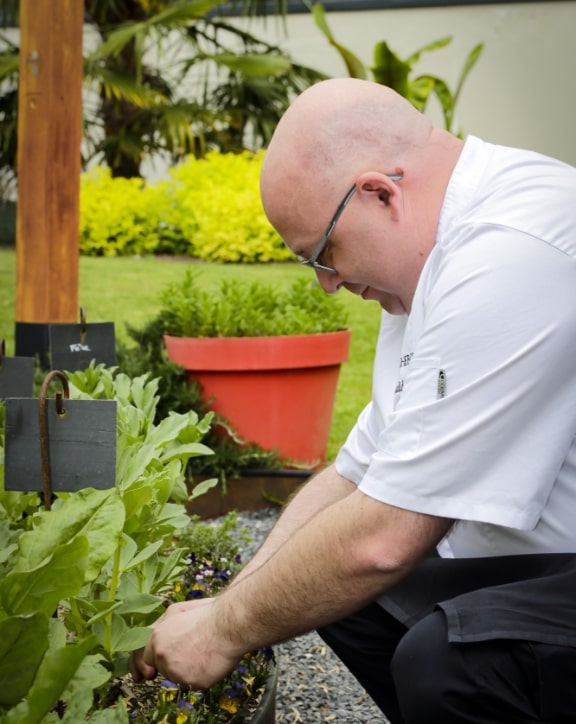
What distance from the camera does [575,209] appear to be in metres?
1.42

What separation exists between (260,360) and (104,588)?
1972 mm

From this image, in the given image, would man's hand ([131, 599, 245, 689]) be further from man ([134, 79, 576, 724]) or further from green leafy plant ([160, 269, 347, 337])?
green leafy plant ([160, 269, 347, 337])

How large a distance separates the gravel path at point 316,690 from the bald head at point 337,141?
1184 mm

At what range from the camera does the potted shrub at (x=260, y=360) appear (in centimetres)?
364

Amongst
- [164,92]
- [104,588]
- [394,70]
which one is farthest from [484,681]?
[164,92]

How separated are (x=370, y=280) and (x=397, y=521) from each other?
1.42ft

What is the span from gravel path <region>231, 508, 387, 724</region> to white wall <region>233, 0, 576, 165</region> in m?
6.20

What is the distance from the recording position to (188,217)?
265 inches

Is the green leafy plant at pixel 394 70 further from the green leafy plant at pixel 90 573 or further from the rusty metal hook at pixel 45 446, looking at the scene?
the rusty metal hook at pixel 45 446

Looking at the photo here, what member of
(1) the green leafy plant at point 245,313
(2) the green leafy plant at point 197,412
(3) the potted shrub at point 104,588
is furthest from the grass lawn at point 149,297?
(3) the potted shrub at point 104,588

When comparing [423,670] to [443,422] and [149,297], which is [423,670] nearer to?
[443,422]

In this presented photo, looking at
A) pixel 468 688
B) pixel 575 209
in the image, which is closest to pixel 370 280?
pixel 575 209

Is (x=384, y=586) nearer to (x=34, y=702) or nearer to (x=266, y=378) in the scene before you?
(x=34, y=702)

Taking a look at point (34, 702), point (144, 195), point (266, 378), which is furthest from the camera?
point (144, 195)
